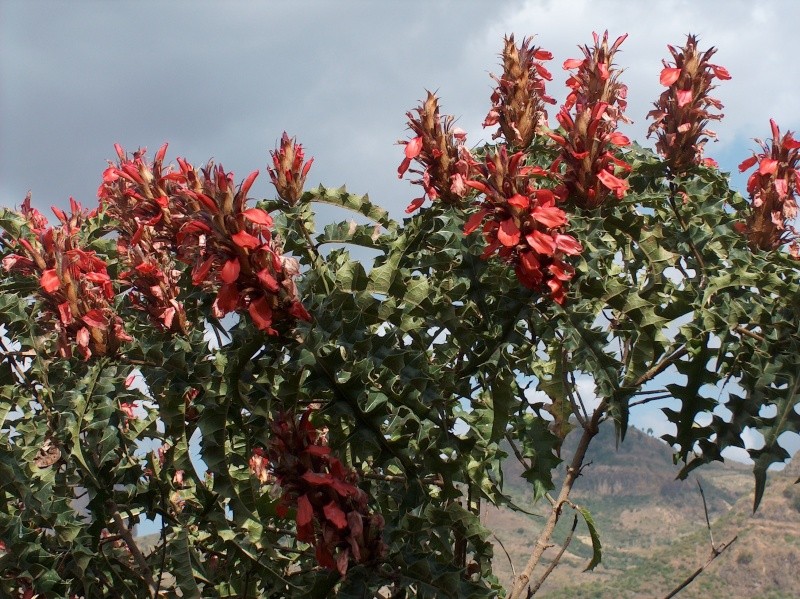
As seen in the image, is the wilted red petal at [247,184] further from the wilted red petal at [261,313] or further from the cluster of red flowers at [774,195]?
the cluster of red flowers at [774,195]

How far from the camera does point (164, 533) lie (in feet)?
7.47

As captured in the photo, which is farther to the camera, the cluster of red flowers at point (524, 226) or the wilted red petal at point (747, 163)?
the wilted red petal at point (747, 163)

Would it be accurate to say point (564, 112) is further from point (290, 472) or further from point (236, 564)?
point (236, 564)

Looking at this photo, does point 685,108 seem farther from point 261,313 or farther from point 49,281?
point 49,281

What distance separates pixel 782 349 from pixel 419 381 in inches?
30.6

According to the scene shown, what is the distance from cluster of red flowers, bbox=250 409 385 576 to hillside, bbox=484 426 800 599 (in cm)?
2705

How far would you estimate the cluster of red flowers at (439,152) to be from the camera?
6.73 ft

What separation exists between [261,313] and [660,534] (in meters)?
90.4

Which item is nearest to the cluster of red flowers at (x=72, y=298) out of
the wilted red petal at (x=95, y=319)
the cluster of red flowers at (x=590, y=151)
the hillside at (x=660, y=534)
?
the wilted red petal at (x=95, y=319)

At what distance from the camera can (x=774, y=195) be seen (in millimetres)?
2193

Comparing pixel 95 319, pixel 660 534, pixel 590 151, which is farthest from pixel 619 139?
pixel 660 534

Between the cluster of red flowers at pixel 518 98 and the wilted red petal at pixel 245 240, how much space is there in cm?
89

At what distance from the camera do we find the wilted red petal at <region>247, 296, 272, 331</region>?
1653 millimetres

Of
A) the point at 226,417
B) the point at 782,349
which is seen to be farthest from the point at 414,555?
the point at 782,349
